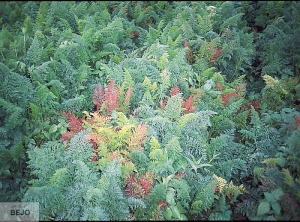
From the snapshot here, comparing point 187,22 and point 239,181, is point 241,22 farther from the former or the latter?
point 239,181

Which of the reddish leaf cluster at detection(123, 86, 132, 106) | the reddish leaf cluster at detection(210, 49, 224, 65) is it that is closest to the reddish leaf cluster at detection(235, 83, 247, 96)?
the reddish leaf cluster at detection(210, 49, 224, 65)

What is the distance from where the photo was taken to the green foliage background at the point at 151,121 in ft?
13.4

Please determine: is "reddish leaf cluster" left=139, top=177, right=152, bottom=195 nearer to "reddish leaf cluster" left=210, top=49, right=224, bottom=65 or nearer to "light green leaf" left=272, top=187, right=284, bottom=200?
"light green leaf" left=272, top=187, right=284, bottom=200

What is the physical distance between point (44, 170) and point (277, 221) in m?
2.76

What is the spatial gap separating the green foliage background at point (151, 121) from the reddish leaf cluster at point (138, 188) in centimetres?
1

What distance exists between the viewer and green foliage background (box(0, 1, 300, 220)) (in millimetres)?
4086

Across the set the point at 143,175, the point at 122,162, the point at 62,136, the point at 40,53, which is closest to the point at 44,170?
the point at 62,136

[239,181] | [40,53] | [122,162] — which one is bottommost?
[239,181]

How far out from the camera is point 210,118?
5320 millimetres

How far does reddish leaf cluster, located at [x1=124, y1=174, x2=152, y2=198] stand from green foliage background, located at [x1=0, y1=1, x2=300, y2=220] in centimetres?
1

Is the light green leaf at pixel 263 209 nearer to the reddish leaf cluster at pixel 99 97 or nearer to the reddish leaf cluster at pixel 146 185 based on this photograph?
the reddish leaf cluster at pixel 146 185

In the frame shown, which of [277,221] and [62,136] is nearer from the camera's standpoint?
[277,221]

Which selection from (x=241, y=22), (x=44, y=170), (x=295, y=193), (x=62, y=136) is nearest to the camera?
(x=295, y=193)

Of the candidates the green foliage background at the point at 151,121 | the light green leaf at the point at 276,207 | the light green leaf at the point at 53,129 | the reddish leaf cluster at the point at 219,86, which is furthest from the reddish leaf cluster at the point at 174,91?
the light green leaf at the point at 276,207
